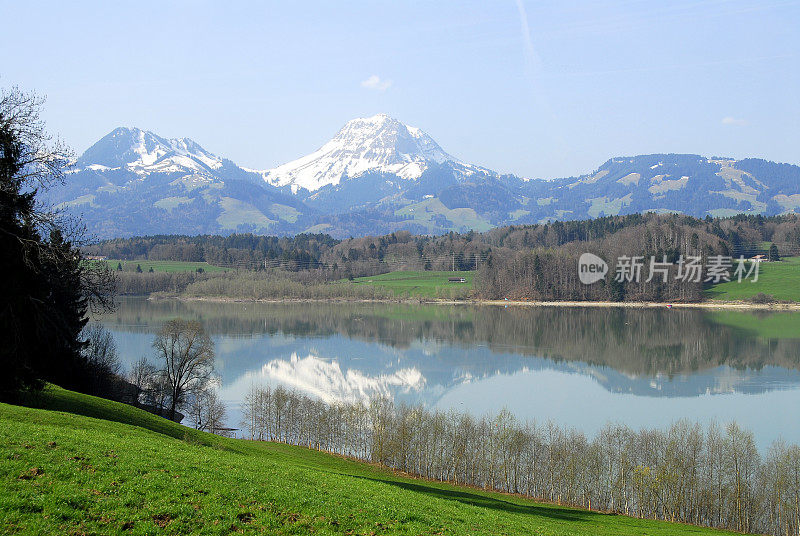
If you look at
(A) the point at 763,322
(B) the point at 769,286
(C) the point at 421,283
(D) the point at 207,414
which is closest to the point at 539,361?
(D) the point at 207,414

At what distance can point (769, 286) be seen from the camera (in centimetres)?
13812

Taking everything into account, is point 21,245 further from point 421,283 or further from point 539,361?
point 421,283

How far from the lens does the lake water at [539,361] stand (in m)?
54.1

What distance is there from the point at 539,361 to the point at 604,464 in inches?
1714

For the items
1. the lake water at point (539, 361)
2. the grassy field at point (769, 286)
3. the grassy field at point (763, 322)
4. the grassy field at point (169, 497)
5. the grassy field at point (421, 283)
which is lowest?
the lake water at point (539, 361)

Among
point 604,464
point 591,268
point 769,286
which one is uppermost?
point 591,268

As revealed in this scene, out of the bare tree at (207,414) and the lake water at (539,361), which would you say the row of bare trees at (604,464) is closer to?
the bare tree at (207,414)

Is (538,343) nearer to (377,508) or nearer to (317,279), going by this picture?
(377,508)

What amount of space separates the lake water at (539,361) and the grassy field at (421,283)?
1737 inches

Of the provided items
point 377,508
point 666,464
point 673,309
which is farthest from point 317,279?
point 377,508

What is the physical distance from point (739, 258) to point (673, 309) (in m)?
46.8

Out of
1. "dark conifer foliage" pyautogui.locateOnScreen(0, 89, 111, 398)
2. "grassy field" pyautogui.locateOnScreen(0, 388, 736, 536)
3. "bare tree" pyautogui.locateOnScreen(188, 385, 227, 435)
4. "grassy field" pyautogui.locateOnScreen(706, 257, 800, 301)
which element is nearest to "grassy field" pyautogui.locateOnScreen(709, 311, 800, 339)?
"grassy field" pyautogui.locateOnScreen(706, 257, 800, 301)

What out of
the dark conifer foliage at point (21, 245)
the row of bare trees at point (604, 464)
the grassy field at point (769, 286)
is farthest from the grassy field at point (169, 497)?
the grassy field at point (769, 286)

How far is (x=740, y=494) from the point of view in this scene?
3066cm
